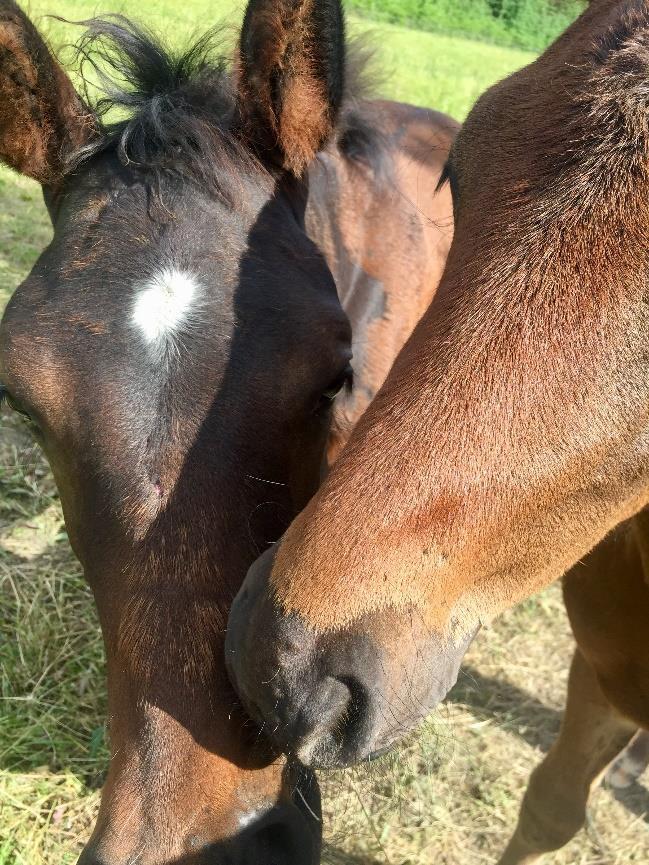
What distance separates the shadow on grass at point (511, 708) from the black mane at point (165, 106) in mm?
2676

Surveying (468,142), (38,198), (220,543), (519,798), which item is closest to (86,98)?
(468,142)

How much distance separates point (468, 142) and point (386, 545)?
891 millimetres

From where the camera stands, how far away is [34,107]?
6.96ft

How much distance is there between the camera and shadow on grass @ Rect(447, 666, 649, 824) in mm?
3656

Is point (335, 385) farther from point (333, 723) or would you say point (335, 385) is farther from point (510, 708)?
point (510, 708)

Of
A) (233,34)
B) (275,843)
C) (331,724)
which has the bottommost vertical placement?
(275,843)

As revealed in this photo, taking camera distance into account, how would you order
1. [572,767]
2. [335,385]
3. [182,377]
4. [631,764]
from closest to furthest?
1. [182,377]
2. [335,385]
3. [572,767]
4. [631,764]

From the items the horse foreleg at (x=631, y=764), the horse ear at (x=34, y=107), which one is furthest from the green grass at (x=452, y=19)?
the horse foreleg at (x=631, y=764)

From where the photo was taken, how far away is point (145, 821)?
1.54 m

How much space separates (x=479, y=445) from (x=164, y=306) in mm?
930

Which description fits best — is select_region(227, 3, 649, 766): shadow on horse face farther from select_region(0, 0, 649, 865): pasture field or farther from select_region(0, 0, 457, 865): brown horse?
select_region(0, 0, 649, 865): pasture field

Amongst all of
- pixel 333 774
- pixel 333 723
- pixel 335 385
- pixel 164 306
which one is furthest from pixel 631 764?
pixel 164 306

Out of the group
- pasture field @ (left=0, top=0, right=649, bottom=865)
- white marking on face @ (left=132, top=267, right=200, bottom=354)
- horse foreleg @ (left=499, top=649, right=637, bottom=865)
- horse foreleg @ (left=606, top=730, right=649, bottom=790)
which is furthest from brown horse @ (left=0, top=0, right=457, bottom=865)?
horse foreleg @ (left=606, top=730, right=649, bottom=790)

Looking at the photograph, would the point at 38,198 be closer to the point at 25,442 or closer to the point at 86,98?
the point at 25,442
